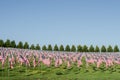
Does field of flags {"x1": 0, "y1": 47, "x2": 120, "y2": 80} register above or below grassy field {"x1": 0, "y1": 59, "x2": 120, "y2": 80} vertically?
above

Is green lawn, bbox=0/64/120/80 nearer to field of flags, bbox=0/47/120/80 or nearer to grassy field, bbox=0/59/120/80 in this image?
grassy field, bbox=0/59/120/80

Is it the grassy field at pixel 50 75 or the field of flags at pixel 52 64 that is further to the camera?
the field of flags at pixel 52 64

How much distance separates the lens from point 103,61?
87.0 ft

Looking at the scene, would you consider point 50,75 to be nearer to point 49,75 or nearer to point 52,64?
point 49,75

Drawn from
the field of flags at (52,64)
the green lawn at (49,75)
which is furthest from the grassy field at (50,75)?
the field of flags at (52,64)

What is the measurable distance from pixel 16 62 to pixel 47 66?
101 inches

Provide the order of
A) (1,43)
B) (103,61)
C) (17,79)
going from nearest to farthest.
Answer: (17,79)
(103,61)
(1,43)

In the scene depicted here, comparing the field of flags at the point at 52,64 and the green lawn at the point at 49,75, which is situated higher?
the field of flags at the point at 52,64

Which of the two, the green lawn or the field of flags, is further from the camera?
the field of flags

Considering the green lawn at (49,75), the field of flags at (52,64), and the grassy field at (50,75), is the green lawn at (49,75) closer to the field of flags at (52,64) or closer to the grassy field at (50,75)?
the grassy field at (50,75)

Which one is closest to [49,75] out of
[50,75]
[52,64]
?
[50,75]

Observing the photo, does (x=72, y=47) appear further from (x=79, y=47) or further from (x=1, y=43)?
(x=1, y=43)

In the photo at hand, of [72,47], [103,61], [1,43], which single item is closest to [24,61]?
[103,61]

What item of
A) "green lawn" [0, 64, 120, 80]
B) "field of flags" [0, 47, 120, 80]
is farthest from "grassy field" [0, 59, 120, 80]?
"field of flags" [0, 47, 120, 80]
